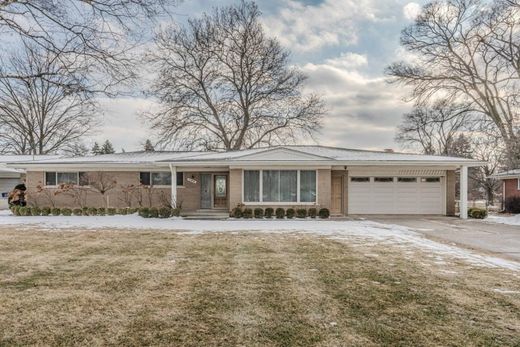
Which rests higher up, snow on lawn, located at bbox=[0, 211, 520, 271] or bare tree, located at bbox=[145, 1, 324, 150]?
bare tree, located at bbox=[145, 1, 324, 150]

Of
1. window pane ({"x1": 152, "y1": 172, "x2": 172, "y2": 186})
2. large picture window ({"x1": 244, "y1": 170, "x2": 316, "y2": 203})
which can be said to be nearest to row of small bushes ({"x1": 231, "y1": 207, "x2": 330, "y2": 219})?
large picture window ({"x1": 244, "y1": 170, "x2": 316, "y2": 203})

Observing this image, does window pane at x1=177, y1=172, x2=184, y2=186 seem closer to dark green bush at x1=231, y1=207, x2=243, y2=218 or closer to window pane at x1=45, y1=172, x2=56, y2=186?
dark green bush at x1=231, y1=207, x2=243, y2=218

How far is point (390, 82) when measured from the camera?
83.9 feet

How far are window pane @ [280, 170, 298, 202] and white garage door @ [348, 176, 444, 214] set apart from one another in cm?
289

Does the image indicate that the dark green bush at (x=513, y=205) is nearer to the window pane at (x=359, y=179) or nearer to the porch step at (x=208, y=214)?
the window pane at (x=359, y=179)

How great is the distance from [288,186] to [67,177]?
11486mm

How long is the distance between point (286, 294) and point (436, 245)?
5.72m

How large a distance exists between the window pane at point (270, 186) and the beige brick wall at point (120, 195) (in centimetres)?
395

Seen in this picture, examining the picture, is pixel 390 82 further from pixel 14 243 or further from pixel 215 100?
pixel 14 243

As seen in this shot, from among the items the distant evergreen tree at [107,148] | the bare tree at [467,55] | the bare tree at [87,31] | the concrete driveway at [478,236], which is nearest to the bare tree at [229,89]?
the bare tree at [467,55]

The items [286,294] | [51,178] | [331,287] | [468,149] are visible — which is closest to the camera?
[286,294]

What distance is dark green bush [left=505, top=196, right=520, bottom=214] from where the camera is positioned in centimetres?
2072

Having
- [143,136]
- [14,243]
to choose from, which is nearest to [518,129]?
[14,243]

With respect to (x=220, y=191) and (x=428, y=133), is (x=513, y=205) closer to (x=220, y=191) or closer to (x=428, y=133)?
(x=428, y=133)
